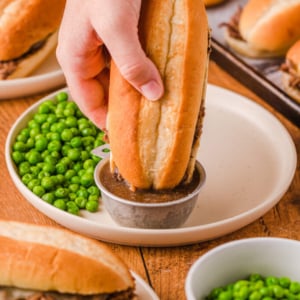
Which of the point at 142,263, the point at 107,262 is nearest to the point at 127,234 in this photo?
the point at 142,263

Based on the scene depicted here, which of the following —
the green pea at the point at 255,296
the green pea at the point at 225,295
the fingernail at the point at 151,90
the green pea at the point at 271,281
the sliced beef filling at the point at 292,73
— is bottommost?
the sliced beef filling at the point at 292,73

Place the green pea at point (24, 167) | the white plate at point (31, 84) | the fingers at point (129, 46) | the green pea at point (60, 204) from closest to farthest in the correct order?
the fingers at point (129, 46) → the green pea at point (60, 204) → the green pea at point (24, 167) → the white plate at point (31, 84)

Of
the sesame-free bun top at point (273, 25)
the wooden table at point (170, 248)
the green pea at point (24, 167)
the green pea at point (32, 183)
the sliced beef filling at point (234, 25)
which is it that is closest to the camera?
the wooden table at point (170, 248)

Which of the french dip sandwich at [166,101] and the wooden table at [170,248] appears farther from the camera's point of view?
the wooden table at [170,248]

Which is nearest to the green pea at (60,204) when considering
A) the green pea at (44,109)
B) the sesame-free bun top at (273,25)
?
the green pea at (44,109)

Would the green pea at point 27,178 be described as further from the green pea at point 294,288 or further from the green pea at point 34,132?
the green pea at point 294,288

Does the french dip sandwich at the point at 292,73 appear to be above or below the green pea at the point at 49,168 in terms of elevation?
below

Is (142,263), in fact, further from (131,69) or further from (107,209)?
(131,69)
